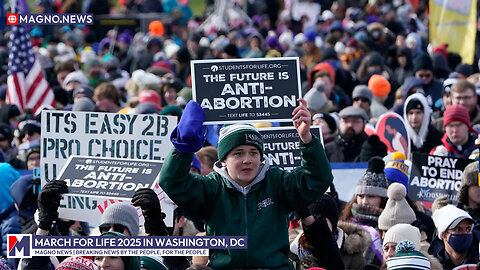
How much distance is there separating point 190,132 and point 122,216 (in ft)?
4.79

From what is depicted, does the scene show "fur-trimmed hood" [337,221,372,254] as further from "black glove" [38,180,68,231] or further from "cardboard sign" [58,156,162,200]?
"black glove" [38,180,68,231]

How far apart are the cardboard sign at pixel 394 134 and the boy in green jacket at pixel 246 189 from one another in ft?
18.5

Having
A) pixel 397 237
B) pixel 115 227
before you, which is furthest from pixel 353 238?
pixel 115 227

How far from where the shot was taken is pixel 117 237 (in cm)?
625

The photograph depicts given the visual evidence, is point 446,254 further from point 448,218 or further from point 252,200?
point 252,200

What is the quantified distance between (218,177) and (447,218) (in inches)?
85.6

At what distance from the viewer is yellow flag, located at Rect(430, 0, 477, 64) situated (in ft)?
61.2

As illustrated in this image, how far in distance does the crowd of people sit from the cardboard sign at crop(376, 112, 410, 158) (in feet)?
0.43

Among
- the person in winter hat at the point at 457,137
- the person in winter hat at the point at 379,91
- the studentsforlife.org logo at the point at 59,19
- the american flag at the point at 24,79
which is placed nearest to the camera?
the studentsforlife.org logo at the point at 59,19

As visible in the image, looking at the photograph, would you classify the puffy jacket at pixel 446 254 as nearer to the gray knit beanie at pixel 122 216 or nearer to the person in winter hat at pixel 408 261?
the person in winter hat at pixel 408 261

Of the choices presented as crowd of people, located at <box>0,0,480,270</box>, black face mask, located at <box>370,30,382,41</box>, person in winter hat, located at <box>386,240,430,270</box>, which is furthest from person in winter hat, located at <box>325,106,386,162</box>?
black face mask, located at <box>370,30,382,41</box>

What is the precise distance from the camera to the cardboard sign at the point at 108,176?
7859 millimetres

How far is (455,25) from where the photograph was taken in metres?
18.8

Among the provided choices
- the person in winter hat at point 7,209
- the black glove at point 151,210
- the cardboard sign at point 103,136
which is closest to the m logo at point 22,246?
the black glove at point 151,210
